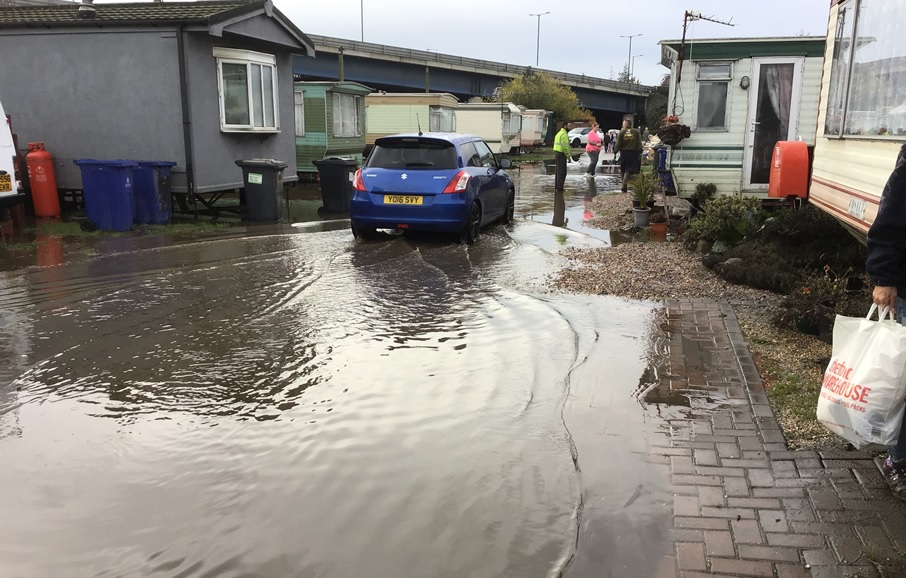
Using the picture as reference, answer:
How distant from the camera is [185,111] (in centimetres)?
1335

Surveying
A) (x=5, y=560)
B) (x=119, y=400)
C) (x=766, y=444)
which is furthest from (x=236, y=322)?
(x=766, y=444)

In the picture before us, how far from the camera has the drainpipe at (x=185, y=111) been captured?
520 inches

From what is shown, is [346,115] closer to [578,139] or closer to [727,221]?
[727,221]

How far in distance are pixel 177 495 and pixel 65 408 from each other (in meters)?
1.58

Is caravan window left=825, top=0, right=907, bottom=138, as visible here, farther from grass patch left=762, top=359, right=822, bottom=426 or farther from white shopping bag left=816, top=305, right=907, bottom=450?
white shopping bag left=816, top=305, right=907, bottom=450

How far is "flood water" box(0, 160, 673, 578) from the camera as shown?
337 centimetres

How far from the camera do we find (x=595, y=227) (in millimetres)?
13281

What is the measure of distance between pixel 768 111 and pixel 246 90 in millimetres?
9613

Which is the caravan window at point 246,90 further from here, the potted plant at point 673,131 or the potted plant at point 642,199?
the potted plant at point 673,131

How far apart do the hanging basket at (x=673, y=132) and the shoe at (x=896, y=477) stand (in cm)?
922

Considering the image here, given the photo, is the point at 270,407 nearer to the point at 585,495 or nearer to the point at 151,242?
the point at 585,495

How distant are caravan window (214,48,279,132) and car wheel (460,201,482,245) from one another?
587 cm

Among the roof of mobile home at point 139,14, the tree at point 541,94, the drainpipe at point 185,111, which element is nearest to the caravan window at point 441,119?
the roof of mobile home at point 139,14

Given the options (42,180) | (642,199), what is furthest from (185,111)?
(642,199)
